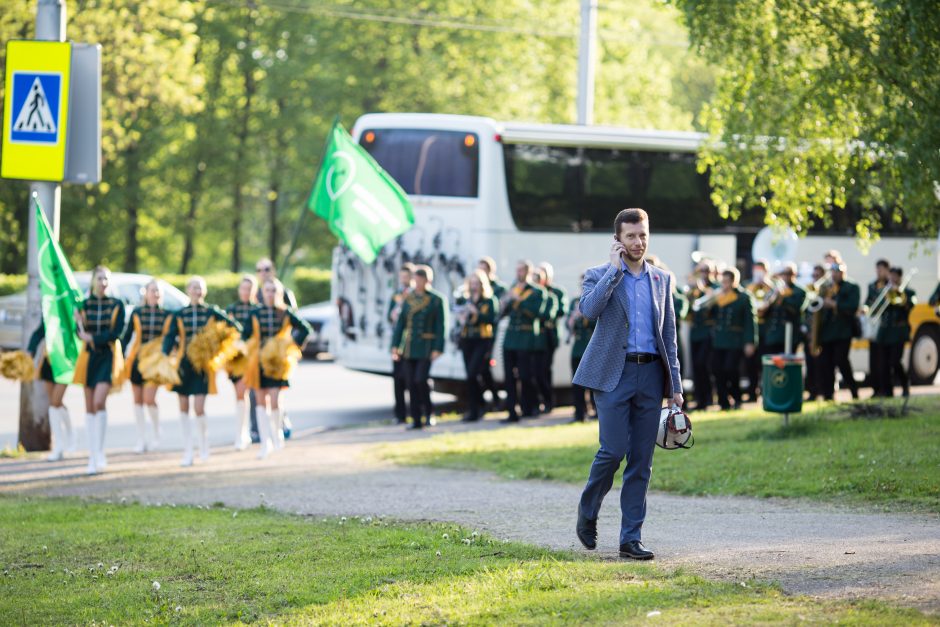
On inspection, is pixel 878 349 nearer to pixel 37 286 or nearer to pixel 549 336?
pixel 549 336

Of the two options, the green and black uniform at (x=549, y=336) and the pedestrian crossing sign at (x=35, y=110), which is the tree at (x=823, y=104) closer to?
the green and black uniform at (x=549, y=336)

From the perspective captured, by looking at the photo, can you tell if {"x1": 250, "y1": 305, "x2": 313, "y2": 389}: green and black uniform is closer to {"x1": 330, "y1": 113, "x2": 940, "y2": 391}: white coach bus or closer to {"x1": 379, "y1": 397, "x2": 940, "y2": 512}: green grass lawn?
{"x1": 379, "y1": 397, "x2": 940, "y2": 512}: green grass lawn

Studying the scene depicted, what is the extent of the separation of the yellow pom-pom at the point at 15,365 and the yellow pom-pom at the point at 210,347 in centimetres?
170

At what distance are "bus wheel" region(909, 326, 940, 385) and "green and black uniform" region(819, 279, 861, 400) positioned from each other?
3.37 m

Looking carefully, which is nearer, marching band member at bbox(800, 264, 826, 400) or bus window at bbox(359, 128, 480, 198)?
marching band member at bbox(800, 264, 826, 400)

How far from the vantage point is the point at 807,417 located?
1449 centimetres

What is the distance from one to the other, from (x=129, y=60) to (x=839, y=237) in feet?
47.3

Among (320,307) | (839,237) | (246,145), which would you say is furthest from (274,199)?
(839,237)

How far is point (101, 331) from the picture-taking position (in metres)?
14.0

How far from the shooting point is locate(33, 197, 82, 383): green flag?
1366cm

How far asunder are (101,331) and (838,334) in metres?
9.76

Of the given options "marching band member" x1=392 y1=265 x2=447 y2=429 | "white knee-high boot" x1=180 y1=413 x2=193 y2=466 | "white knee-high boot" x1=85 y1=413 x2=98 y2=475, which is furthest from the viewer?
"marching band member" x1=392 y1=265 x2=447 y2=429

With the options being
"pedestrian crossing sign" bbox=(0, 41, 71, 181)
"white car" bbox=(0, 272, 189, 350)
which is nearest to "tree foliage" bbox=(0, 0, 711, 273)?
"white car" bbox=(0, 272, 189, 350)

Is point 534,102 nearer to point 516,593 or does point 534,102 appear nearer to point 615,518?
point 615,518
